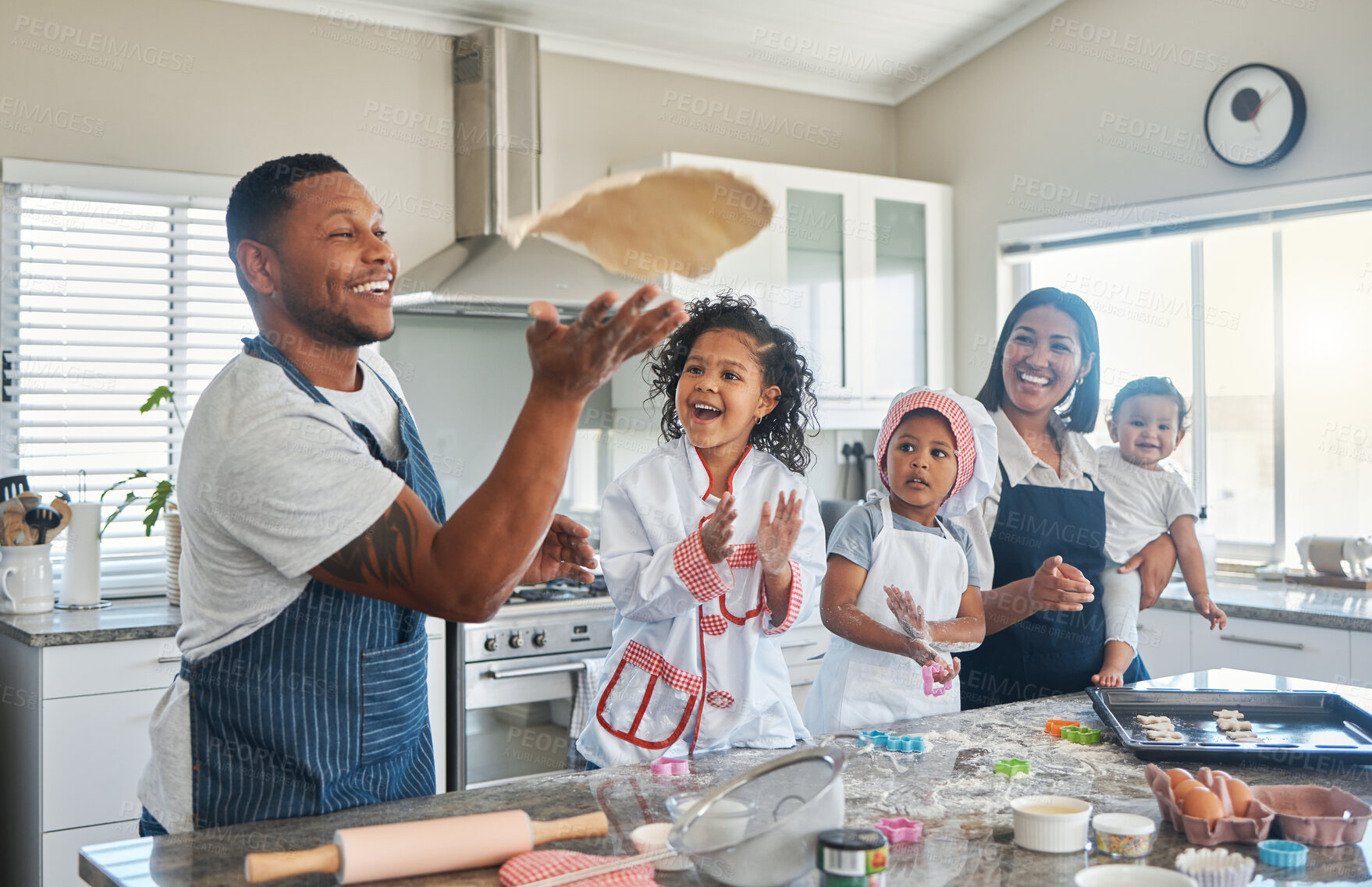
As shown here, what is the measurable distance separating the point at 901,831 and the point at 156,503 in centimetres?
242

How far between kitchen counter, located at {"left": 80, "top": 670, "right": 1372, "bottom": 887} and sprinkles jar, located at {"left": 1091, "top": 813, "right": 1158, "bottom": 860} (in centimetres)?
2

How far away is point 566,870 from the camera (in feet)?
3.52

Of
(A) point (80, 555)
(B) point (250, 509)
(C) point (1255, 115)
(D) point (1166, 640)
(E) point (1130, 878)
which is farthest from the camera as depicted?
(C) point (1255, 115)

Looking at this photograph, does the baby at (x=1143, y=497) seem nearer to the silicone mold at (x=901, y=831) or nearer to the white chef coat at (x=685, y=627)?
the white chef coat at (x=685, y=627)

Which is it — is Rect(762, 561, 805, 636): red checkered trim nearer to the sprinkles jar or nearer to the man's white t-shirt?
the sprinkles jar

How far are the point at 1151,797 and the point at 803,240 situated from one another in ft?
9.14

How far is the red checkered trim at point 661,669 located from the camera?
68.1 inches

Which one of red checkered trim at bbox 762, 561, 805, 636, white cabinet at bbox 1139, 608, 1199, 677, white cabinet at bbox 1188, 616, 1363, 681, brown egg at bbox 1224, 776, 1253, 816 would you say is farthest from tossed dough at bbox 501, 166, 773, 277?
white cabinet at bbox 1139, 608, 1199, 677

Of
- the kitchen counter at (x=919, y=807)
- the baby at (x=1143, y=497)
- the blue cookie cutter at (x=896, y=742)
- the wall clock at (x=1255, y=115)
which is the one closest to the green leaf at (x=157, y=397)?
the kitchen counter at (x=919, y=807)

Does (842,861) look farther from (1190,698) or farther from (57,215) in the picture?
(57,215)

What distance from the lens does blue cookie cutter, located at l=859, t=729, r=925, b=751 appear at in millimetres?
1538

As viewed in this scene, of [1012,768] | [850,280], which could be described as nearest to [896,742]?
[1012,768]

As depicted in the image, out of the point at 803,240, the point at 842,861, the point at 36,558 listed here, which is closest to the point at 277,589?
the point at 842,861

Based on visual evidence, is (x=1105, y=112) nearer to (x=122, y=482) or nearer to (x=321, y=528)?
(x=122, y=482)
